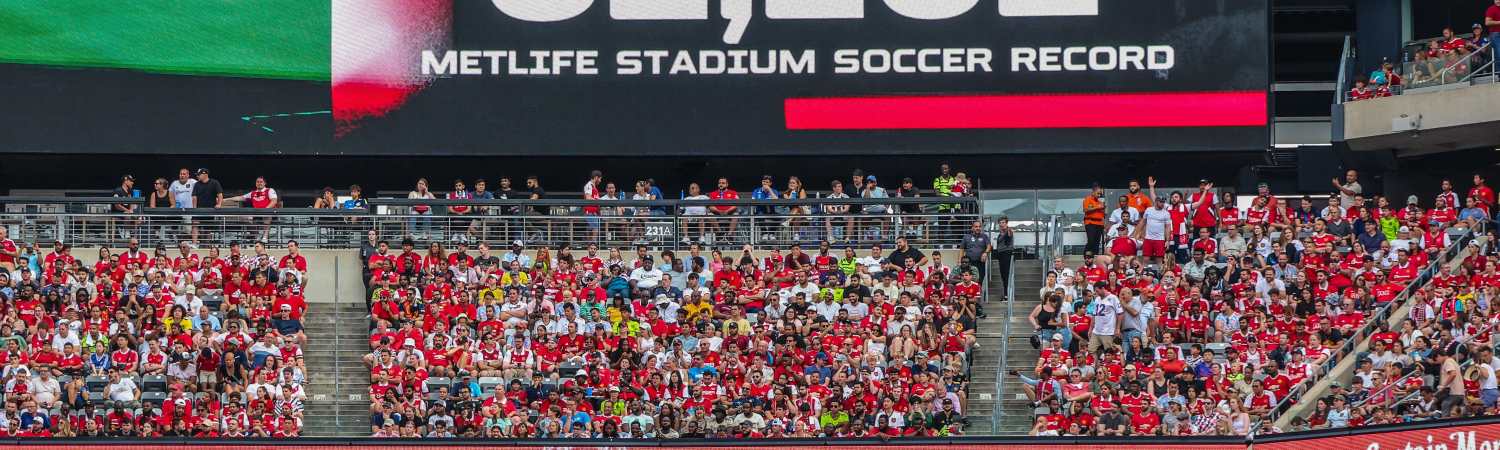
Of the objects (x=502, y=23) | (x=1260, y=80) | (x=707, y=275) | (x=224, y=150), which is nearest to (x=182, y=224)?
(x=224, y=150)

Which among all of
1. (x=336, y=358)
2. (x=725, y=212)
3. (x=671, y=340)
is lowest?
(x=336, y=358)

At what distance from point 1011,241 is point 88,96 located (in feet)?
39.7

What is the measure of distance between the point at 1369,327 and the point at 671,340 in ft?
24.1

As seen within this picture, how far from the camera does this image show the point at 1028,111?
3017 cm

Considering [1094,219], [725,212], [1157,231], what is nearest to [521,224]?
[725,212]

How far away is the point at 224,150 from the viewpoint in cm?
3025

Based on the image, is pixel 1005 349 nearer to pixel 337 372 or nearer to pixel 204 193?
pixel 337 372

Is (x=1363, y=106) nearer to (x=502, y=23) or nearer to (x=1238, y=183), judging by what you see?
(x=1238, y=183)

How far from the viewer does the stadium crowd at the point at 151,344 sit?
23266 mm

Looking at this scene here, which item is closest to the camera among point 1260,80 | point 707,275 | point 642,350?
point 642,350

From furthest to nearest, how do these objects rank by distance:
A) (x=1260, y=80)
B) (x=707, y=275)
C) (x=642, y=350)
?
(x=1260, y=80) → (x=707, y=275) → (x=642, y=350)

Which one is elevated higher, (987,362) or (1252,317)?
(1252,317)

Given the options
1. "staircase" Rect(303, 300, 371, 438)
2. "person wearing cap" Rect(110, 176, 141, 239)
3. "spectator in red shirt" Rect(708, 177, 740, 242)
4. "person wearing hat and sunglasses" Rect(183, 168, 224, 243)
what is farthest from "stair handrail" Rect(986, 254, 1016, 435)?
"person wearing cap" Rect(110, 176, 141, 239)

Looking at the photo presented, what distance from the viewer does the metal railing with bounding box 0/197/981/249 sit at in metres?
28.6
